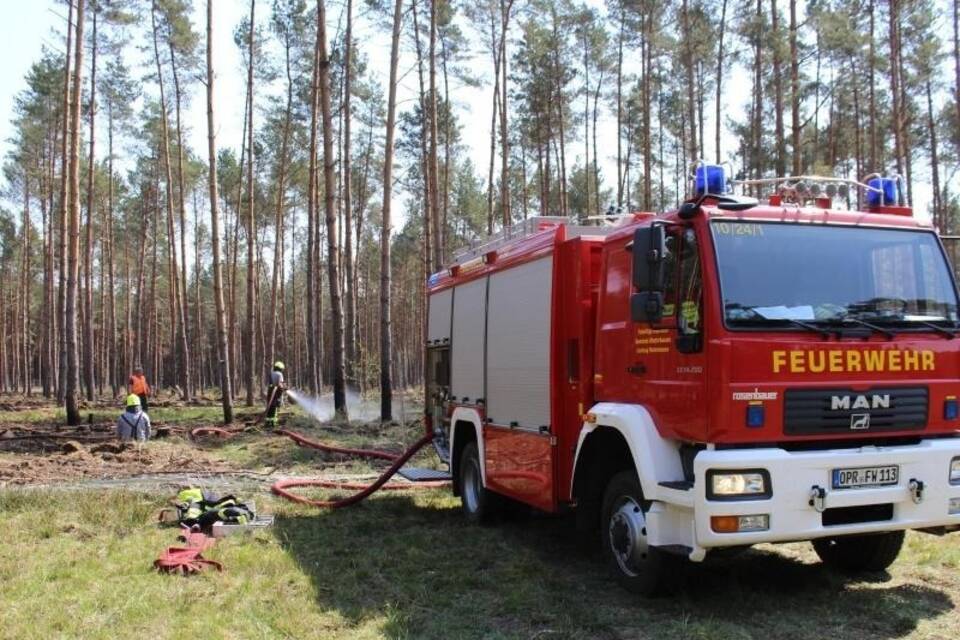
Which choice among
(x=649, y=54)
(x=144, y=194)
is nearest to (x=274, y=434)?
(x=649, y=54)

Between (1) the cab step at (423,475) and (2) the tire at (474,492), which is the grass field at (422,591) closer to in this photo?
(2) the tire at (474,492)

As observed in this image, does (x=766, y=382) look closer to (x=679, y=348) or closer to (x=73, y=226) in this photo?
(x=679, y=348)

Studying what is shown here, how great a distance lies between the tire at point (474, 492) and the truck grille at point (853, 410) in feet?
13.5

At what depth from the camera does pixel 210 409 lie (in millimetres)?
26312

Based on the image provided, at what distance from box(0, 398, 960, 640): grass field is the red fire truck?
44cm

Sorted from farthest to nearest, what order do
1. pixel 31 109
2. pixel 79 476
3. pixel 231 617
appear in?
pixel 31 109 → pixel 79 476 → pixel 231 617

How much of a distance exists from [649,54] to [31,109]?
78.0ft

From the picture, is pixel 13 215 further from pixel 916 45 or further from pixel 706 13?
pixel 916 45

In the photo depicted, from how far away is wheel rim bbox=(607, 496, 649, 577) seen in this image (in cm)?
543

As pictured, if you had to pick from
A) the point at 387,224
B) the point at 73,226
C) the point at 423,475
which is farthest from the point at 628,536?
the point at 73,226

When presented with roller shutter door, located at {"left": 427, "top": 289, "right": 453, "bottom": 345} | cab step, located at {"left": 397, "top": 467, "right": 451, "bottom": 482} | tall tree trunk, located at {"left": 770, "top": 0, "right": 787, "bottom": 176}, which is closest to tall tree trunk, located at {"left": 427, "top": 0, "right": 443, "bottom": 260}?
tall tree trunk, located at {"left": 770, "top": 0, "right": 787, "bottom": 176}

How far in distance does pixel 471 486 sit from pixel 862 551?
164 inches

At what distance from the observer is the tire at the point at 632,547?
5371 mm

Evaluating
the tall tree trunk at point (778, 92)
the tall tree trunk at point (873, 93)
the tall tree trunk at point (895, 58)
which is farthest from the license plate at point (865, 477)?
the tall tree trunk at point (873, 93)
